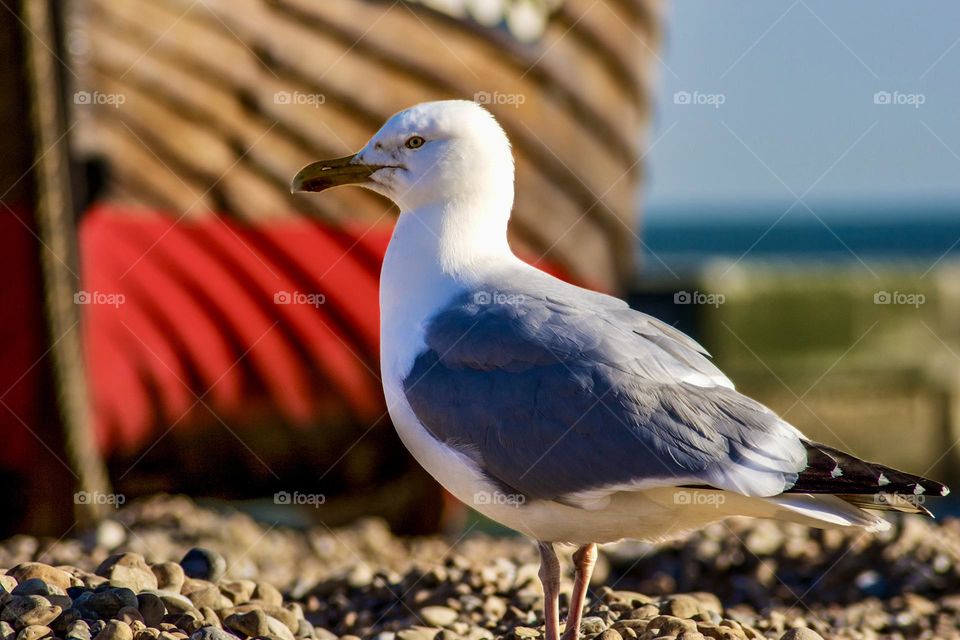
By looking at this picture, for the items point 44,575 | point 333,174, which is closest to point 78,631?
point 44,575

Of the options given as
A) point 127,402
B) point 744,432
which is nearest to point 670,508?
point 744,432

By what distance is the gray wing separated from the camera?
3.23 meters

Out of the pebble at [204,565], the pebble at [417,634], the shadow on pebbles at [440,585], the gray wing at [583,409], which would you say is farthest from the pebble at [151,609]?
the gray wing at [583,409]

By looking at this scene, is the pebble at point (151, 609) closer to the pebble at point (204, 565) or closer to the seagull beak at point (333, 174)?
the pebble at point (204, 565)

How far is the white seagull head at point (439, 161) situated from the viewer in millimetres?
3918

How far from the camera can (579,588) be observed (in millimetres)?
3572

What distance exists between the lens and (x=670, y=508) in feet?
11.0

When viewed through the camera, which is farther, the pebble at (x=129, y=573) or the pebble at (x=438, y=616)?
the pebble at (x=438, y=616)

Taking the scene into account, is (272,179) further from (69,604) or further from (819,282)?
(819,282)

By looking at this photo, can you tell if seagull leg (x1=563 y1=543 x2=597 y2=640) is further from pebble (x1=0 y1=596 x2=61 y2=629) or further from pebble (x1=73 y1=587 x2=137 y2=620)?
pebble (x1=0 y1=596 x2=61 y2=629)

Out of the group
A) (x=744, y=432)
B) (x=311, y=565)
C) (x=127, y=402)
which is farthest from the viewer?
(x=127, y=402)

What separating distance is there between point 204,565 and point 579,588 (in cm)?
126

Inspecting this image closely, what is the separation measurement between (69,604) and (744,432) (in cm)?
182

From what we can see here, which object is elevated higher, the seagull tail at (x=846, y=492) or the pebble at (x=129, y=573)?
the seagull tail at (x=846, y=492)
